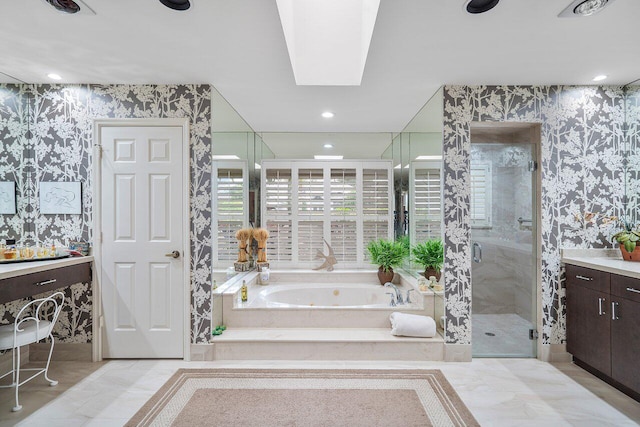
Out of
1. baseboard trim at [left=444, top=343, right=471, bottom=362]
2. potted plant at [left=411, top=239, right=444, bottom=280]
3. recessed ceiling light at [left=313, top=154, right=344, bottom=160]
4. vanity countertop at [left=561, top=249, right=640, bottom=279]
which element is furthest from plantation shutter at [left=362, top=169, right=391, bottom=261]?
vanity countertop at [left=561, top=249, right=640, bottom=279]

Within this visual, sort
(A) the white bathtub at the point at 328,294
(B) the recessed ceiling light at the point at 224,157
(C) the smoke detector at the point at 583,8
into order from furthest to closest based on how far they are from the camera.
Answer: (A) the white bathtub at the point at 328,294 < (B) the recessed ceiling light at the point at 224,157 < (C) the smoke detector at the point at 583,8

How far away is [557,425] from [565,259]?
1.41 metres

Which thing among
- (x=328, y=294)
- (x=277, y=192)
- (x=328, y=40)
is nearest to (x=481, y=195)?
(x=328, y=40)

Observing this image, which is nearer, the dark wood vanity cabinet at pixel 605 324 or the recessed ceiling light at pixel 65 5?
the recessed ceiling light at pixel 65 5

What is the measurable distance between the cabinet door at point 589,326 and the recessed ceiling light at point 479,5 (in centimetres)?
219

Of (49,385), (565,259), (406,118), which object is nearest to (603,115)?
(565,259)

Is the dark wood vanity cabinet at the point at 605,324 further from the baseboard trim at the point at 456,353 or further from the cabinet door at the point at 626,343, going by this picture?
the baseboard trim at the point at 456,353

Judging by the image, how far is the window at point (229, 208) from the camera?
3.42 m

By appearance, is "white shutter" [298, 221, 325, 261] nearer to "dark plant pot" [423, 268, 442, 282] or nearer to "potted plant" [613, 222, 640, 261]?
"dark plant pot" [423, 268, 442, 282]

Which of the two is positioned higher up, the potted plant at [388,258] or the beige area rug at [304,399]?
the potted plant at [388,258]

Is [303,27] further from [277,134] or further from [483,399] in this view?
[483,399]

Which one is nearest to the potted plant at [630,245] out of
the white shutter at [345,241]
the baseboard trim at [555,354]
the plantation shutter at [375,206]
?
the baseboard trim at [555,354]

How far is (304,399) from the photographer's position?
2.30 m

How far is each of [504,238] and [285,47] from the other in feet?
8.14
